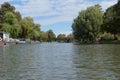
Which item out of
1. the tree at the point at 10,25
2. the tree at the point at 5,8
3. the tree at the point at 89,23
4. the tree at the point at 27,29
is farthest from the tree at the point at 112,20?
the tree at the point at 5,8

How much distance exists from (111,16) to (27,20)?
46.4m

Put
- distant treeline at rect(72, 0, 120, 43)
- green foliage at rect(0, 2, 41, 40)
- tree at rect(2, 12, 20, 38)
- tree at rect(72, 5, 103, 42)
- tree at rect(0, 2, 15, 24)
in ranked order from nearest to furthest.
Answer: distant treeline at rect(72, 0, 120, 43)
tree at rect(72, 5, 103, 42)
tree at rect(2, 12, 20, 38)
green foliage at rect(0, 2, 41, 40)
tree at rect(0, 2, 15, 24)

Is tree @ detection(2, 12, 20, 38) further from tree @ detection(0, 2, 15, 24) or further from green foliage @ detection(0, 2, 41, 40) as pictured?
tree @ detection(0, 2, 15, 24)

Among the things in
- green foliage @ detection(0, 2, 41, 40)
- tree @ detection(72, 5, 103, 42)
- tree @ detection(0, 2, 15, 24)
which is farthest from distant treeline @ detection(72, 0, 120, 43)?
tree @ detection(0, 2, 15, 24)

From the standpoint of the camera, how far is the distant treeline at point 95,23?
10585 centimetres

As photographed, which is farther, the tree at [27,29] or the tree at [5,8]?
the tree at [5,8]

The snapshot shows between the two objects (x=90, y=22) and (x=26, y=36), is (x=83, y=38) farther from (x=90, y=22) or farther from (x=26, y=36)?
(x=26, y=36)

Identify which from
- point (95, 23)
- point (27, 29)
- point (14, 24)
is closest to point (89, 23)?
point (95, 23)

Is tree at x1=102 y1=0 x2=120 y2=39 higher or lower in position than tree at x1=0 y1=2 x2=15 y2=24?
lower

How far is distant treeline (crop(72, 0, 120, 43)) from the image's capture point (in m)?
106

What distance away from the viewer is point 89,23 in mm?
108375

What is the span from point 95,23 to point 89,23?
207 cm

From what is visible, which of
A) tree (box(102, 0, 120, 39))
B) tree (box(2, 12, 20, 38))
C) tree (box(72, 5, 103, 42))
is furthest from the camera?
tree (box(2, 12, 20, 38))

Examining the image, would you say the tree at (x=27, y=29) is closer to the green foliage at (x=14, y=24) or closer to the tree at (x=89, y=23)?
the green foliage at (x=14, y=24)
